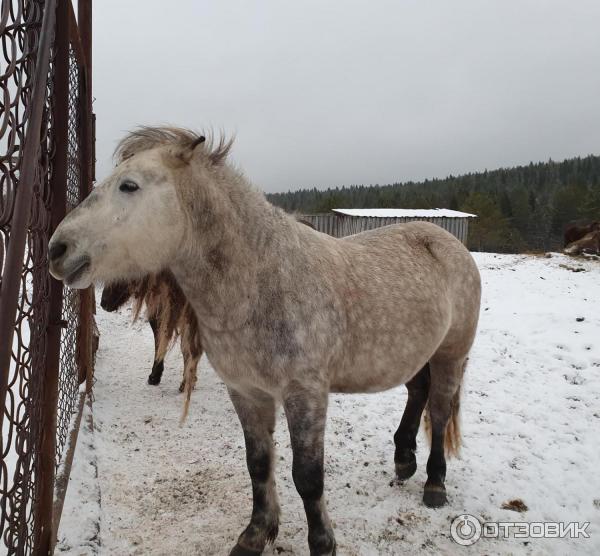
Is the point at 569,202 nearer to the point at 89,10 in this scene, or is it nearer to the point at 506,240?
the point at 506,240

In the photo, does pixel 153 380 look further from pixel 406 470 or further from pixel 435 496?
pixel 435 496

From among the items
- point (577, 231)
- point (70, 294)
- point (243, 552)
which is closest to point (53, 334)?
point (70, 294)

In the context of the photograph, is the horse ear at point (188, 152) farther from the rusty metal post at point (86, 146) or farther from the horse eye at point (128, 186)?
the rusty metal post at point (86, 146)

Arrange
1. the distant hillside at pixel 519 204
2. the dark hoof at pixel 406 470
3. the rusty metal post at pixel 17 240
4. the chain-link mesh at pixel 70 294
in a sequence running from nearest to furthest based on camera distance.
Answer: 1. the rusty metal post at pixel 17 240
2. the chain-link mesh at pixel 70 294
3. the dark hoof at pixel 406 470
4. the distant hillside at pixel 519 204

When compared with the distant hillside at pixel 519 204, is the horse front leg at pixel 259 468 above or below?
below

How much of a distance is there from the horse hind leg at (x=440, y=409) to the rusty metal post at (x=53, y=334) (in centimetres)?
245

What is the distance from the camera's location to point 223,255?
2.04 metres

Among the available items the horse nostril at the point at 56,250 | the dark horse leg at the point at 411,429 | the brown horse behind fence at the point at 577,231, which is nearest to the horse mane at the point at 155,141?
the horse nostril at the point at 56,250

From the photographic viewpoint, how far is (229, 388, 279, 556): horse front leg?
249 cm

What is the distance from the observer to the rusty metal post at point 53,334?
2.00m

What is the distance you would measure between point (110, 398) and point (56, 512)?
2.31 m

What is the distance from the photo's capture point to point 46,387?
80.0 inches

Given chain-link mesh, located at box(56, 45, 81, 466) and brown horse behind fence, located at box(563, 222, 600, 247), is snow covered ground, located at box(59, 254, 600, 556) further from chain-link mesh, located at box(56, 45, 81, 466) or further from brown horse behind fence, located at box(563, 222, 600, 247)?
brown horse behind fence, located at box(563, 222, 600, 247)

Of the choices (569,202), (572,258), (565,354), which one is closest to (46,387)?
(565,354)
